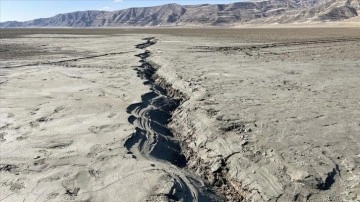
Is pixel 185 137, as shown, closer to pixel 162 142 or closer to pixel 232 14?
pixel 162 142

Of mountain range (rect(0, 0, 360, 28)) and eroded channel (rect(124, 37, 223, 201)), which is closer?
eroded channel (rect(124, 37, 223, 201))

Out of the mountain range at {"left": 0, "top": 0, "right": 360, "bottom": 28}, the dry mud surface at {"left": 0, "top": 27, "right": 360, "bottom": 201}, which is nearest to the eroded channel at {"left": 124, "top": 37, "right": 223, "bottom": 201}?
the dry mud surface at {"left": 0, "top": 27, "right": 360, "bottom": 201}

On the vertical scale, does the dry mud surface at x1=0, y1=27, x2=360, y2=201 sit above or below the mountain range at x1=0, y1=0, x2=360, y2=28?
above

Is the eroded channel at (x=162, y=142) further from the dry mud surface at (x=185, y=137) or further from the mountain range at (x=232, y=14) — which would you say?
the mountain range at (x=232, y=14)

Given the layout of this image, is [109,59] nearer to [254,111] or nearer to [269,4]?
[254,111]

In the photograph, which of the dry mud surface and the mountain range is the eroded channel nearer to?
the dry mud surface

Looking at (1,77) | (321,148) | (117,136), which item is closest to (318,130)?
(321,148)

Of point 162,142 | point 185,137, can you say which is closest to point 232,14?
point 185,137
